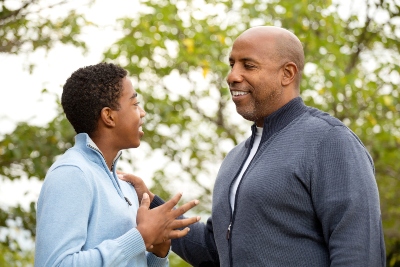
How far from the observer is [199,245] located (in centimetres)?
356

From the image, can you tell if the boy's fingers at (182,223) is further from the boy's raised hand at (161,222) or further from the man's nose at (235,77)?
the man's nose at (235,77)

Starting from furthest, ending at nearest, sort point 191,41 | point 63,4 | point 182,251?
point 191,41 < point 63,4 < point 182,251

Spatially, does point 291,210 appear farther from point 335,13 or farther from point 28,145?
point 335,13

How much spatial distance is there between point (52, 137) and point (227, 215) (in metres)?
2.82

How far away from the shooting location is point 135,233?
107 inches

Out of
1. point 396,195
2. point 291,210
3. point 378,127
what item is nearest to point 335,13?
point 378,127

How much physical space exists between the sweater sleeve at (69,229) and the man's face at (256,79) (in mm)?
848

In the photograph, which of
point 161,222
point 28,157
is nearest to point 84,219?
point 161,222

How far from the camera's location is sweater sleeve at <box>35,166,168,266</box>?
101 inches

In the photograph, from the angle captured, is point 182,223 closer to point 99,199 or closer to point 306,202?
point 99,199

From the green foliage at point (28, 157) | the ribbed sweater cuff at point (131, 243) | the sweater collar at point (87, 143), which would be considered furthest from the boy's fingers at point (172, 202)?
the green foliage at point (28, 157)

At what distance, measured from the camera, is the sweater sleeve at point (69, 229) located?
8.39 feet

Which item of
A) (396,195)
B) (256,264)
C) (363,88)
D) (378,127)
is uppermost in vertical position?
(256,264)

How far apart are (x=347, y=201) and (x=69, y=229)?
1.02 metres
